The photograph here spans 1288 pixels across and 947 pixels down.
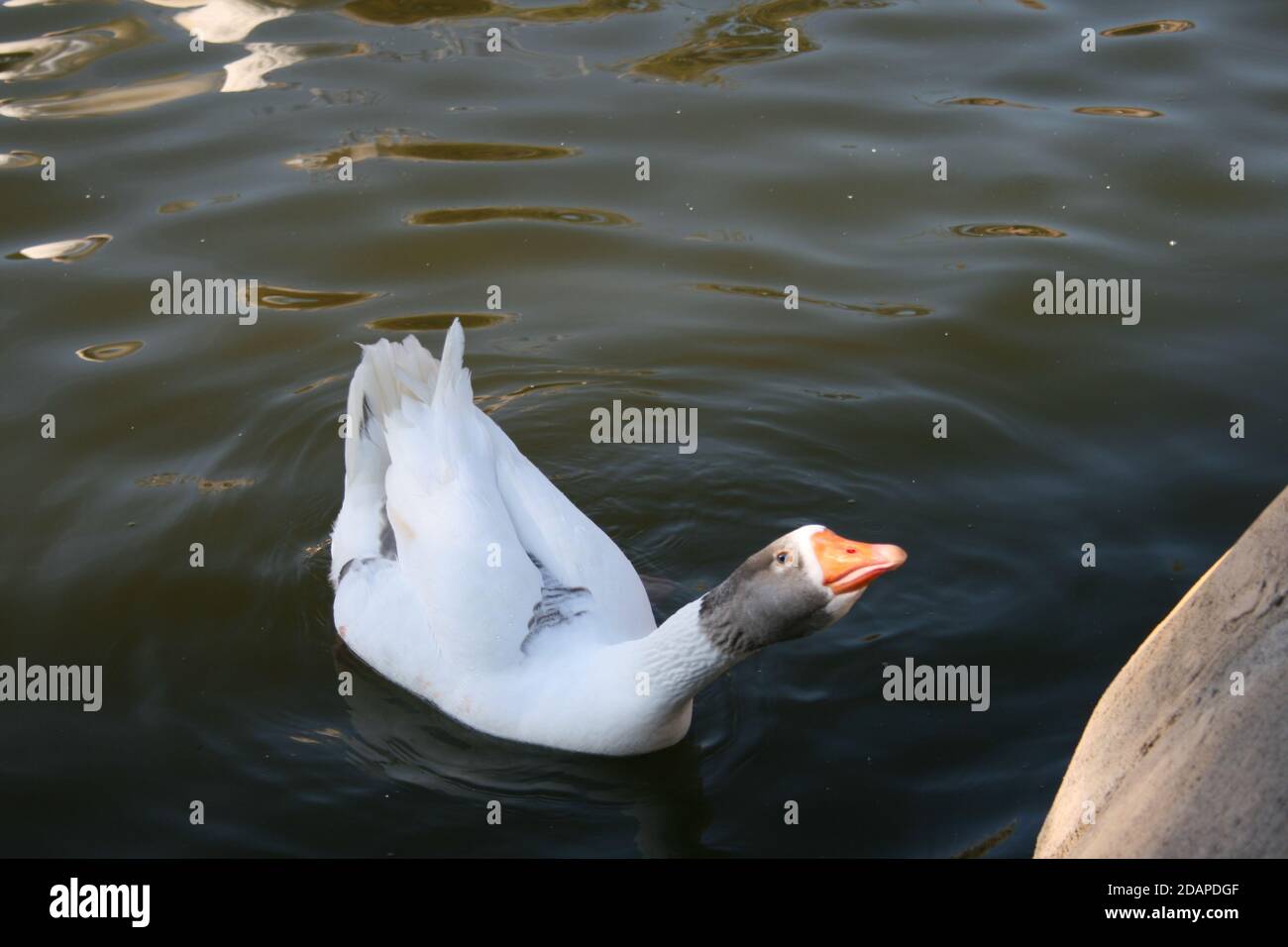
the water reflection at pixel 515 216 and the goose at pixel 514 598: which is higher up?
the water reflection at pixel 515 216

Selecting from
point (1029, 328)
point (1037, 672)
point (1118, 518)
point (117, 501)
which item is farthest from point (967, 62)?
point (117, 501)

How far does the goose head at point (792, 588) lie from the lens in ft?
13.9

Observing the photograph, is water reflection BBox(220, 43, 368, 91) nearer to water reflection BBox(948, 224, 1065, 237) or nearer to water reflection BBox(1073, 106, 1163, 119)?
water reflection BBox(948, 224, 1065, 237)

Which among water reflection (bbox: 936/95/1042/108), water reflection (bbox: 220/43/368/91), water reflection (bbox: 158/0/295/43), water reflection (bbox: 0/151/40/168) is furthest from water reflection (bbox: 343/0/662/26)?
water reflection (bbox: 0/151/40/168)

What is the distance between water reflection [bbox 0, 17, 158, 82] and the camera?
953cm

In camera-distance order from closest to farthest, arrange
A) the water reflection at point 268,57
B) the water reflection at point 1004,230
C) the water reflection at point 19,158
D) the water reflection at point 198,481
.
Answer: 1. the water reflection at point 198,481
2. the water reflection at point 1004,230
3. the water reflection at point 19,158
4. the water reflection at point 268,57

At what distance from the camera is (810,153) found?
8.76 metres

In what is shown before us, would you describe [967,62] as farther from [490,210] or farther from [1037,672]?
[1037,672]

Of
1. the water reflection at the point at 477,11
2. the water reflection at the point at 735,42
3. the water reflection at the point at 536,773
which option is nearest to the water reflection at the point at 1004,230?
the water reflection at the point at 735,42

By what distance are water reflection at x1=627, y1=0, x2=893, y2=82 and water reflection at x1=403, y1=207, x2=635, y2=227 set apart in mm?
1712

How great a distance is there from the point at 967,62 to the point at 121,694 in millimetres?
7152

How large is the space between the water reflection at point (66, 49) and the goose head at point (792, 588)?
7237 mm

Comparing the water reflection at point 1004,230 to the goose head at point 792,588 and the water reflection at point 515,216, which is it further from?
the goose head at point 792,588

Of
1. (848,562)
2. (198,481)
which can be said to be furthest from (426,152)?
(848,562)
